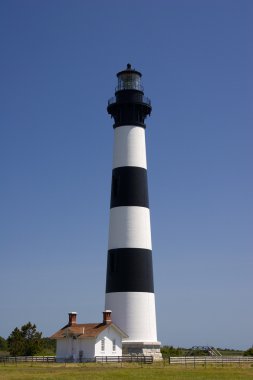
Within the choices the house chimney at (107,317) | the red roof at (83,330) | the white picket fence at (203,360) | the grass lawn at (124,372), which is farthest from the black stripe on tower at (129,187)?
the grass lawn at (124,372)

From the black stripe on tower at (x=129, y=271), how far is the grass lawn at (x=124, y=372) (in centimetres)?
577

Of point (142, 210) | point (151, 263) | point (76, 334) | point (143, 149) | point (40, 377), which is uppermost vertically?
point (143, 149)

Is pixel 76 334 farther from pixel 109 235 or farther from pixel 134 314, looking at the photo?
pixel 109 235

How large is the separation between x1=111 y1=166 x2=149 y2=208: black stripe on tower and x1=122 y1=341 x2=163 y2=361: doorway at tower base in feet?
32.5

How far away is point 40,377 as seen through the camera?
1180 inches

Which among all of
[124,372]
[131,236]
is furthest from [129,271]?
[124,372]

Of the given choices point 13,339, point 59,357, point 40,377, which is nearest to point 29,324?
point 13,339

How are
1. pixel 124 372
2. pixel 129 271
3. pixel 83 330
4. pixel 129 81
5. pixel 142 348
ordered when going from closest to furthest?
pixel 124 372 < pixel 129 271 < pixel 142 348 < pixel 83 330 < pixel 129 81

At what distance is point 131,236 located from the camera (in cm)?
4328

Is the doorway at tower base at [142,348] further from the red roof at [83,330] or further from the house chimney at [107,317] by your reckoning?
the house chimney at [107,317]

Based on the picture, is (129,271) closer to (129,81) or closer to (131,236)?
(131,236)

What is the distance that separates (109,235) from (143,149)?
23.1 ft

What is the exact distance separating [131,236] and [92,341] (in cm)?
791

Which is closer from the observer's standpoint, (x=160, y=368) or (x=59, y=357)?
(x=160, y=368)
